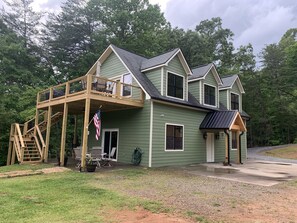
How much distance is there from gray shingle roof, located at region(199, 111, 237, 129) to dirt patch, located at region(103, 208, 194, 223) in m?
9.85

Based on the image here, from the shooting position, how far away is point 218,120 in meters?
14.6

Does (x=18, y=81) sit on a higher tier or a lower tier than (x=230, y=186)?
higher

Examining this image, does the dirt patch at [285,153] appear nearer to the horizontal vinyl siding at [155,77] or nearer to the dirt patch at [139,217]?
the horizontal vinyl siding at [155,77]

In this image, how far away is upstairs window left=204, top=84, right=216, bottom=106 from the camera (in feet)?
53.9

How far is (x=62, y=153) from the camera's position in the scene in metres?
11.5

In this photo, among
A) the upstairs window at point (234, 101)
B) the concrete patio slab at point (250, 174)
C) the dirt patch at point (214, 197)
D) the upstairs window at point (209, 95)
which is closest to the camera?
the dirt patch at point (214, 197)

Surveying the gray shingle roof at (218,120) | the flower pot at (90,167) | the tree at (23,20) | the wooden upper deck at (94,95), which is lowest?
the flower pot at (90,167)

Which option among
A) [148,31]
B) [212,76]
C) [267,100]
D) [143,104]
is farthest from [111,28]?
[267,100]

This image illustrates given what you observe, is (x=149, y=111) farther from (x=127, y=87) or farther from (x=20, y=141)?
(x=20, y=141)

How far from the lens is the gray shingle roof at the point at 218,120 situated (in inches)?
544

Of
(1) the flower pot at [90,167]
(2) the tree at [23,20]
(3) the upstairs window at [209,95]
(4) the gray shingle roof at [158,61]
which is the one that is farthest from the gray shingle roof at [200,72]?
(2) the tree at [23,20]

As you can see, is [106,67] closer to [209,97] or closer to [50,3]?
[209,97]

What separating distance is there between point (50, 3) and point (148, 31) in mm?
11584

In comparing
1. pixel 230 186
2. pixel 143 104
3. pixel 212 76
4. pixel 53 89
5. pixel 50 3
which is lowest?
pixel 230 186
